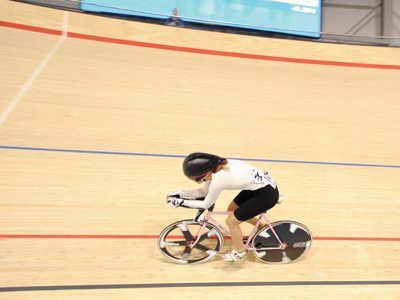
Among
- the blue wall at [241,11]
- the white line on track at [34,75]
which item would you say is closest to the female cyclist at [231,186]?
the white line on track at [34,75]

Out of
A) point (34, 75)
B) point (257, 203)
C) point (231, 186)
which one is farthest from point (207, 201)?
point (34, 75)

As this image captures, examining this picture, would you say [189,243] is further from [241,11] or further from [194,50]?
[241,11]

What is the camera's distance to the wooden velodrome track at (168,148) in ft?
7.00

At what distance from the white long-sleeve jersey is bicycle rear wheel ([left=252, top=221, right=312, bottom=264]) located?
320 millimetres

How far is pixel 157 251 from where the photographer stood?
7.58 ft

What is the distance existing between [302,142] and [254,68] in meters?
1.94

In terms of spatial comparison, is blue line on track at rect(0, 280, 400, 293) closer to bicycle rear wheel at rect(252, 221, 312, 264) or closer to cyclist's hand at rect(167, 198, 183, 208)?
bicycle rear wheel at rect(252, 221, 312, 264)

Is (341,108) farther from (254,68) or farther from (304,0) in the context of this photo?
(304,0)

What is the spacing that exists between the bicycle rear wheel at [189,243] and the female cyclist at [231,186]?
12cm

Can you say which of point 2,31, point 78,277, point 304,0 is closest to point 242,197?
point 78,277

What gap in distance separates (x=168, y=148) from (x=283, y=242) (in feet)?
5.48

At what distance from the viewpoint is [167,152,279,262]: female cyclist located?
189 centimetres

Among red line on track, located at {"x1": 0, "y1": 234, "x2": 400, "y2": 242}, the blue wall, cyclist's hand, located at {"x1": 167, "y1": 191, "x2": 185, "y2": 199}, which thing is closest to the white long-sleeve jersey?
cyclist's hand, located at {"x1": 167, "y1": 191, "x2": 185, "y2": 199}

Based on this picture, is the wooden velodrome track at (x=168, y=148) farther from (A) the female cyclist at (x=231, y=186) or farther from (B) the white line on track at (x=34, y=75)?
(A) the female cyclist at (x=231, y=186)
